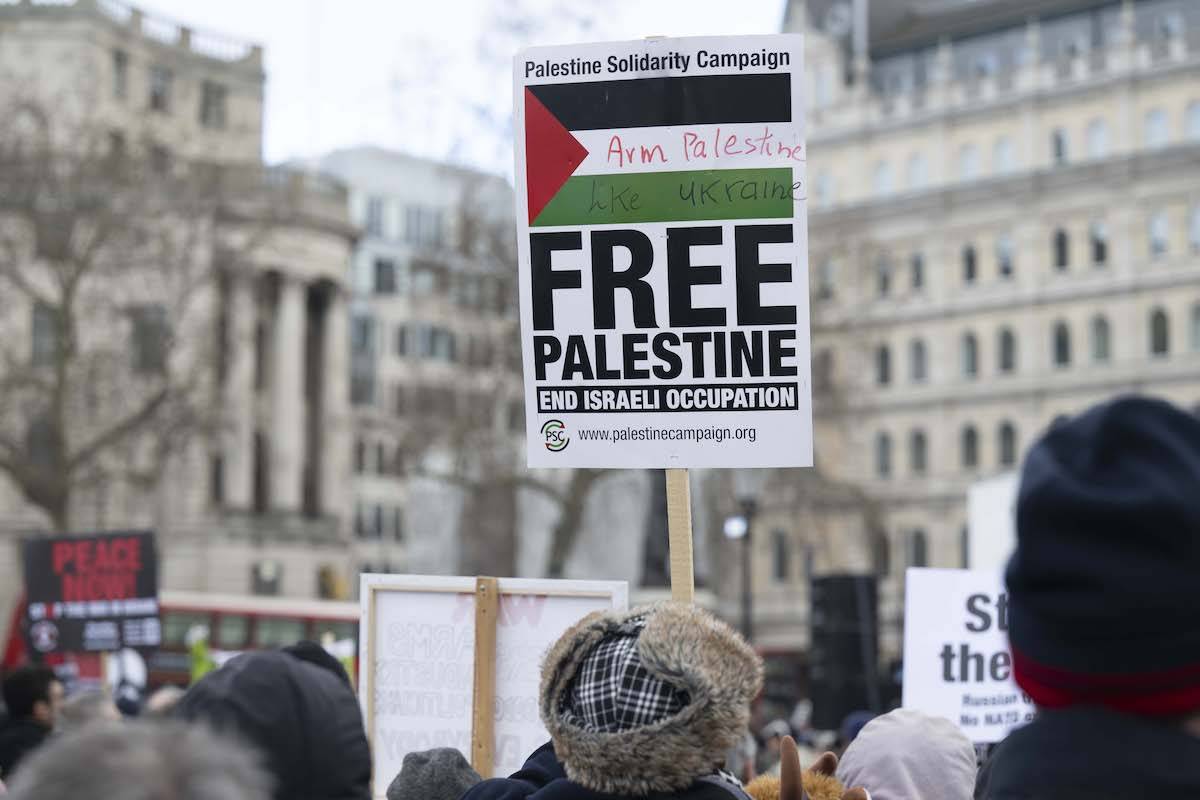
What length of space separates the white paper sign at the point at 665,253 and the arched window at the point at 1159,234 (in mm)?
64652

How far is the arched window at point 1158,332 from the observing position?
6744 centimetres

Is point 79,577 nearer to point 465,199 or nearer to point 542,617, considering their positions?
point 542,617

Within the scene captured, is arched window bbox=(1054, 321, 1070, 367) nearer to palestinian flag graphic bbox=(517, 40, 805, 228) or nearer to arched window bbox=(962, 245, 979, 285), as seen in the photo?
arched window bbox=(962, 245, 979, 285)

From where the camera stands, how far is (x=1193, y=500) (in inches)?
93.4

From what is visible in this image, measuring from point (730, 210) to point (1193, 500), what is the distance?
3132mm

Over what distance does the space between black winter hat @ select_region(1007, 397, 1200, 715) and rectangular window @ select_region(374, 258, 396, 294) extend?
278ft

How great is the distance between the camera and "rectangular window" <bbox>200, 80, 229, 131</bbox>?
203ft

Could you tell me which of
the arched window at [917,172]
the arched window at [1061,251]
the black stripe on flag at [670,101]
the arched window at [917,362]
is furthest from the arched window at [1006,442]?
the black stripe on flag at [670,101]

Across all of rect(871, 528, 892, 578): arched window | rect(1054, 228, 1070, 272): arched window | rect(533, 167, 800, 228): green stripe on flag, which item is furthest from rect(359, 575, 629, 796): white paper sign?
rect(1054, 228, 1070, 272): arched window

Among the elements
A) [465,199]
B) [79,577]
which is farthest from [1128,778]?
[465,199]

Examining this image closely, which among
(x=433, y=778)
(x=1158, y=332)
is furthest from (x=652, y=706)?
(x=1158, y=332)

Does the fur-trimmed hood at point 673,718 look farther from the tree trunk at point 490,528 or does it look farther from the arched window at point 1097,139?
the arched window at point 1097,139

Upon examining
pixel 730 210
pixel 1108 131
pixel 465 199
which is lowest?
pixel 730 210

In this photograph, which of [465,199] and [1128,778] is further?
[465,199]
